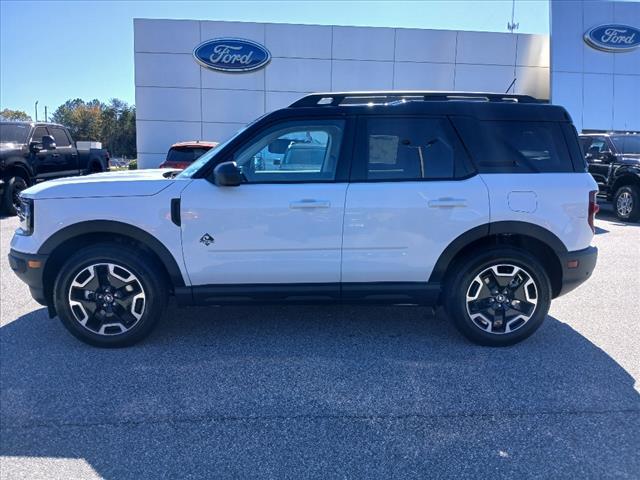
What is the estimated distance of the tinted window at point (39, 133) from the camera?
39.3 feet

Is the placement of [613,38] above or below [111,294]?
above

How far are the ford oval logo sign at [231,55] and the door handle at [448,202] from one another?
1568 cm

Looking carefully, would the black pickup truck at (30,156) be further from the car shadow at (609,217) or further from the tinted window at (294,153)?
the car shadow at (609,217)

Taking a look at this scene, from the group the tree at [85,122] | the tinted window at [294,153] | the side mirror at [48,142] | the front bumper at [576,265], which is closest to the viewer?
the tinted window at [294,153]

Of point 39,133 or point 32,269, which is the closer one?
point 32,269

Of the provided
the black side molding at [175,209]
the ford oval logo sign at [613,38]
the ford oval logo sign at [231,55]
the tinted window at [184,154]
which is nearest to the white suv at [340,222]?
the black side molding at [175,209]

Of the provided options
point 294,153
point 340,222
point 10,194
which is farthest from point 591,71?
point 10,194

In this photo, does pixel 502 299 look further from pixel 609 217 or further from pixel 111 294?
pixel 609 217

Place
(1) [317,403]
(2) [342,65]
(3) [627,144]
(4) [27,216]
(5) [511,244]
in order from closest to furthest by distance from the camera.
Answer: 1. (1) [317,403]
2. (4) [27,216]
3. (5) [511,244]
4. (3) [627,144]
5. (2) [342,65]

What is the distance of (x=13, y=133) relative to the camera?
11602 millimetres

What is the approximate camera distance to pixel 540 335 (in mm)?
4492

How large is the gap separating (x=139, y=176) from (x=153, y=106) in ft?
50.0

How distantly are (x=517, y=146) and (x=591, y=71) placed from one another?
A: 57.5ft

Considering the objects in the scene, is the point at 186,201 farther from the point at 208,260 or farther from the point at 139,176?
the point at 139,176
